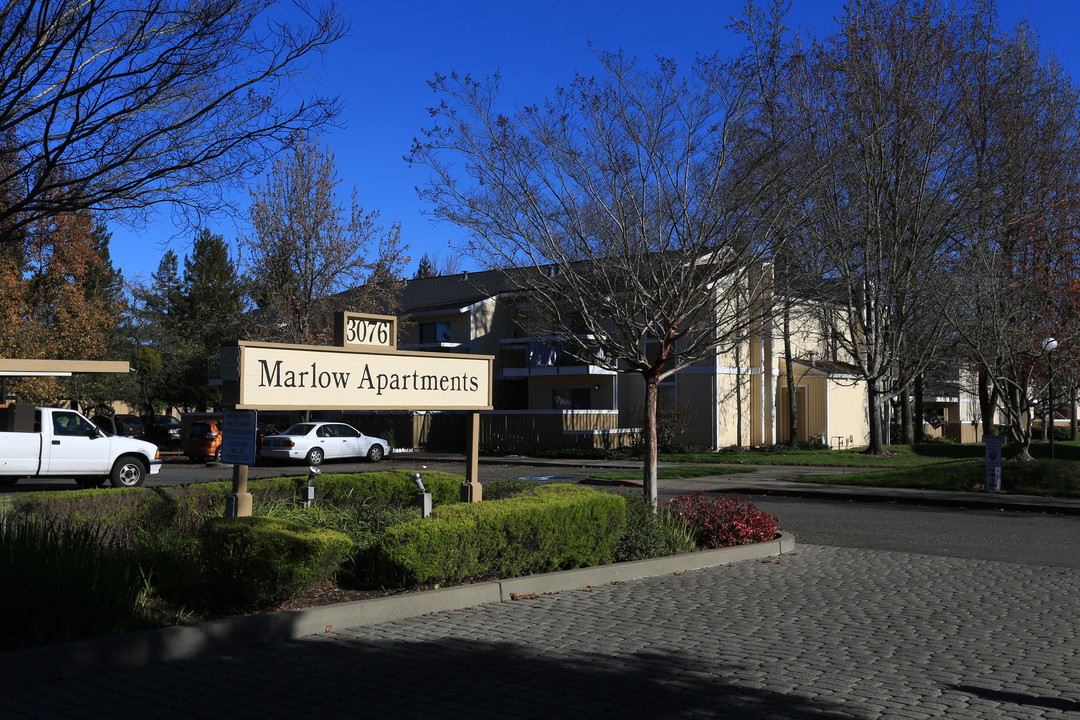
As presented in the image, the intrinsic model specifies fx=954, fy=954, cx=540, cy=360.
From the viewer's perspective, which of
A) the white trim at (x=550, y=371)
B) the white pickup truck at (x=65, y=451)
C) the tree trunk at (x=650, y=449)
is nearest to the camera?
the tree trunk at (x=650, y=449)

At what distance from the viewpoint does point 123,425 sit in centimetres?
3775

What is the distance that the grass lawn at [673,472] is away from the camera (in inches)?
938

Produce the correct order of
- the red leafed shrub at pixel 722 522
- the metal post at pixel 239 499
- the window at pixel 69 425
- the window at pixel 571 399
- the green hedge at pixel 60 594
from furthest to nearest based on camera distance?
the window at pixel 571 399, the window at pixel 69 425, the red leafed shrub at pixel 722 522, the metal post at pixel 239 499, the green hedge at pixel 60 594

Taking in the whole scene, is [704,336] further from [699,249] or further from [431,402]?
[431,402]

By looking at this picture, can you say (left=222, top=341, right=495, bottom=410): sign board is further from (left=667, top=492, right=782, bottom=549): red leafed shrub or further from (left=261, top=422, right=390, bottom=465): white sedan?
(left=261, top=422, right=390, bottom=465): white sedan

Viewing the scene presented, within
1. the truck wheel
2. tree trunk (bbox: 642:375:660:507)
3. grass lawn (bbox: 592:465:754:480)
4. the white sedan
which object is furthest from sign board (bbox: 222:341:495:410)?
the white sedan

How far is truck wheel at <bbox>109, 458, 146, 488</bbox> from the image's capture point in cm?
2036

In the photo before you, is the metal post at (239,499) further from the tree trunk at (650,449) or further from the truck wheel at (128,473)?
the truck wheel at (128,473)

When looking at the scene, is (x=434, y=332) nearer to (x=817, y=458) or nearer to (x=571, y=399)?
(x=571, y=399)

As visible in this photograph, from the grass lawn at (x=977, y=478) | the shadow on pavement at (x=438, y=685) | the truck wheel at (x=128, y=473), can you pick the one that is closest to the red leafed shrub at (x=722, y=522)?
the shadow on pavement at (x=438, y=685)

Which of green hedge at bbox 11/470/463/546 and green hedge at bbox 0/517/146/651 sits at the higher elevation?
green hedge at bbox 11/470/463/546

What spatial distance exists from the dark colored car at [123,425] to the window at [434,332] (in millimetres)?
12332

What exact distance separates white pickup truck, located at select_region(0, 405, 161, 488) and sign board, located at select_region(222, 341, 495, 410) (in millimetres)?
9218

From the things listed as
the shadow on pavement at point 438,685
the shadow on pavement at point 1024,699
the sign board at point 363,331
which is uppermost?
the sign board at point 363,331
